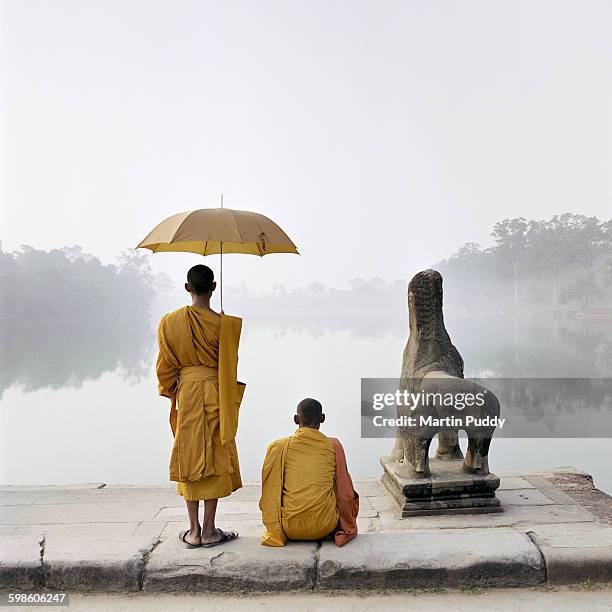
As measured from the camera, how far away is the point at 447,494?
4.71 m

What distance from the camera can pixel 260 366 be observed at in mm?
28438

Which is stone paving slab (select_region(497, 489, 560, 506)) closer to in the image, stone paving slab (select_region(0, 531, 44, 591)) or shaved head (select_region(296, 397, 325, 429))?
shaved head (select_region(296, 397, 325, 429))

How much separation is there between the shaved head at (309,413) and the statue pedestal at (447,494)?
52.7 inches

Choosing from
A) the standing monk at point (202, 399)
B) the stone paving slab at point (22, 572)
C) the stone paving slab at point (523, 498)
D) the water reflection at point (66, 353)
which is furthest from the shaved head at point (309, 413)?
the water reflection at point (66, 353)

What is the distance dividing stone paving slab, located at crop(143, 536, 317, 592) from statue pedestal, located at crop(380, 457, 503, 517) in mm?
1543

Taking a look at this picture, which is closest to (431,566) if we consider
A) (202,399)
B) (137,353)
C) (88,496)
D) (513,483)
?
(202,399)

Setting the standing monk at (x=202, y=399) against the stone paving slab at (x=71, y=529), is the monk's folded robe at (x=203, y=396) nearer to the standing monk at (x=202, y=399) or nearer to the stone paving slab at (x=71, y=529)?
the standing monk at (x=202, y=399)

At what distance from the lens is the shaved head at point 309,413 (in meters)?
3.65

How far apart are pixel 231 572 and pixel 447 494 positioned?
6.75 feet

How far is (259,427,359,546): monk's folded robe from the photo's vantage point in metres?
3.48

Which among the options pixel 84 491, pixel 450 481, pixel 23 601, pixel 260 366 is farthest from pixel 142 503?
pixel 260 366

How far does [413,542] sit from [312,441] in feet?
2.55

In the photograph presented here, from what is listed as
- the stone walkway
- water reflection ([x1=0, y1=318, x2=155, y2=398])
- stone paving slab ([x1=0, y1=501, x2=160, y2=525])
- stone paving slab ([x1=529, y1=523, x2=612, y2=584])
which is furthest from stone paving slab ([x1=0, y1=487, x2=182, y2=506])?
water reflection ([x1=0, y1=318, x2=155, y2=398])

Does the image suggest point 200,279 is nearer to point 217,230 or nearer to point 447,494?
point 217,230
